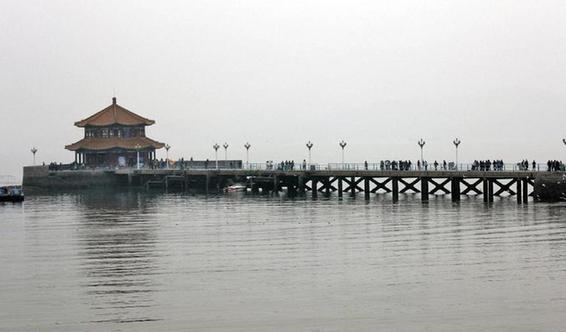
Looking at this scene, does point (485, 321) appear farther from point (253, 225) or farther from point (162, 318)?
point (253, 225)

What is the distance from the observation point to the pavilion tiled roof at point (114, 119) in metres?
147

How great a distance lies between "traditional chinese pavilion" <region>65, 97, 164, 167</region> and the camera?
14338cm

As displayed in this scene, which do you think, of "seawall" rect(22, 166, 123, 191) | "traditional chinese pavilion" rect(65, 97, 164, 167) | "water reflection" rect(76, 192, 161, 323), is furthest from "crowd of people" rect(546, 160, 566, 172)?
"traditional chinese pavilion" rect(65, 97, 164, 167)

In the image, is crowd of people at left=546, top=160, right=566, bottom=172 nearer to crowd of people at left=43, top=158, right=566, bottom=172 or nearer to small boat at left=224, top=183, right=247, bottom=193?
crowd of people at left=43, top=158, right=566, bottom=172

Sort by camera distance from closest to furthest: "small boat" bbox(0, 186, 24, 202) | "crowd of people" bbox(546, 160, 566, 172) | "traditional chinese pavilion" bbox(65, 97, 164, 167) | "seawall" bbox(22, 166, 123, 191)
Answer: "crowd of people" bbox(546, 160, 566, 172) → "small boat" bbox(0, 186, 24, 202) → "seawall" bbox(22, 166, 123, 191) → "traditional chinese pavilion" bbox(65, 97, 164, 167)

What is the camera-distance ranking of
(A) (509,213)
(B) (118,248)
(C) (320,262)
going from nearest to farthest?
1. (C) (320,262)
2. (B) (118,248)
3. (A) (509,213)

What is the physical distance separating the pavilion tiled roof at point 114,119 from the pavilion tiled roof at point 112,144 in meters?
2.20

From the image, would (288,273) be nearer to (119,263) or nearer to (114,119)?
(119,263)

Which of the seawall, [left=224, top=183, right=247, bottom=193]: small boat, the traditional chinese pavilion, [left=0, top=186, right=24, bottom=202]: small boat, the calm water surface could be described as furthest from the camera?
the traditional chinese pavilion

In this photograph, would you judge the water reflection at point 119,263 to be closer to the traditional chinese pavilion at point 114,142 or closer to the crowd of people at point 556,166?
the crowd of people at point 556,166

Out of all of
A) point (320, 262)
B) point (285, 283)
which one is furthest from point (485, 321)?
point (320, 262)

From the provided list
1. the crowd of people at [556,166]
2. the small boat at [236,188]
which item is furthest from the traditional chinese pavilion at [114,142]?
the crowd of people at [556,166]

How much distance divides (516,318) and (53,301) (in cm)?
1476

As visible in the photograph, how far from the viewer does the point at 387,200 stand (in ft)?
303
